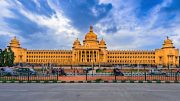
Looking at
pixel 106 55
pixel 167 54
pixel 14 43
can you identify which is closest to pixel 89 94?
pixel 106 55

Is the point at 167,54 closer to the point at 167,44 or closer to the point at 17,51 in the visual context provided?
the point at 167,44

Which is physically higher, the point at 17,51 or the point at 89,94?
the point at 17,51

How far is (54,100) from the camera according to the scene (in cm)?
1112

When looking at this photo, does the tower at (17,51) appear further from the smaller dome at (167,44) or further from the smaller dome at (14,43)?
the smaller dome at (167,44)

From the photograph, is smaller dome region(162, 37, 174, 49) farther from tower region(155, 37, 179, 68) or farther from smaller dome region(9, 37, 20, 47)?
smaller dome region(9, 37, 20, 47)

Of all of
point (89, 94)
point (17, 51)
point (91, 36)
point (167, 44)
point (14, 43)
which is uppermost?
point (91, 36)

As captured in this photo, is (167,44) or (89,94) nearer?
(89,94)

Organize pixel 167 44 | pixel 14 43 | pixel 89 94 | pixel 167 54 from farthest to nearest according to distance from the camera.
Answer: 1. pixel 14 43
2. pixel 167 44
3. pixel 167 54
4. pixel 89 94

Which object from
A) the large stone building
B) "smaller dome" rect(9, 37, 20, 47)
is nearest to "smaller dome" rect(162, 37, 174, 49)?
the large stone building

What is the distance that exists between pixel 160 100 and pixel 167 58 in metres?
122

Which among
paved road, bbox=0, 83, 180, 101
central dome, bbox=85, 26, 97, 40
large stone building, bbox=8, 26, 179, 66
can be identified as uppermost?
central dome, bbox=85, 26, 97, 40

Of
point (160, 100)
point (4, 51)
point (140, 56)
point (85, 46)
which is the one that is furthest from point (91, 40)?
point (160, 100)

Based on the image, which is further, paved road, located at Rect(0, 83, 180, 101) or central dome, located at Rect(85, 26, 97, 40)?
central dome, located at Rect(85, 26, 97, 40)

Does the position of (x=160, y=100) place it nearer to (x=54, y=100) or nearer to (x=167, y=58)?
(x=54, y=100)
